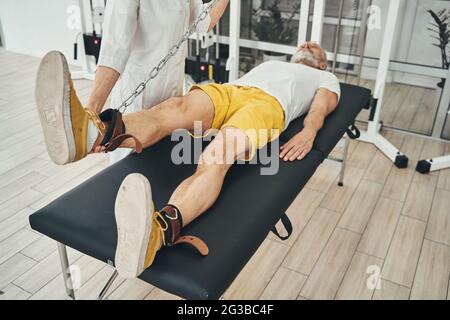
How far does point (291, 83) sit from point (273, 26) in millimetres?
1544

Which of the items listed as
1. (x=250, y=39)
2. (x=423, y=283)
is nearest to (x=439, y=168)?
(x=423, y=283)

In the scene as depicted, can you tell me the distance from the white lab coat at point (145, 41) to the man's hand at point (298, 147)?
1.70 ft

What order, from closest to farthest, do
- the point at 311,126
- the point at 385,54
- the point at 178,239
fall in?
the point at 178,239
the point at 311,126
the point at 385,54

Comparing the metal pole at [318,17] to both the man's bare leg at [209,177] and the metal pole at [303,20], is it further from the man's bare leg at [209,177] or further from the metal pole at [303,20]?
the man's bare leg at [209,177]

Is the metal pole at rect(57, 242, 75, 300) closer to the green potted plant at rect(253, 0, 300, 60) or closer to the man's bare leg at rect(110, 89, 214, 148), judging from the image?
the man's bare leg at rect(110, 89, 214, 148)

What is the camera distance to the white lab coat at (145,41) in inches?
57.4

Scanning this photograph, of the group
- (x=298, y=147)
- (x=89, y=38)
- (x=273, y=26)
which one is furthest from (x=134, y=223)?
(x=89, y=38)

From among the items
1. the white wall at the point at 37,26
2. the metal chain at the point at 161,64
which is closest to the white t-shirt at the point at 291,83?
the metal chain at the point at 161,64

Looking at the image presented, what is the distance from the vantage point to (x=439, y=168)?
2.59 metres

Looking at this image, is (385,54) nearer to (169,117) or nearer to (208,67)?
(208,67)

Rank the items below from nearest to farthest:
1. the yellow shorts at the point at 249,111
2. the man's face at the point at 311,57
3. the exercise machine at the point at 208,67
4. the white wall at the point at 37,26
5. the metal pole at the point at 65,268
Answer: the metal pole at the point at 65,268, the yellow shorts at the point at 249,111, the man's face at the point at 311,57, the exercise machine at the point at 208,67, the white wall at the point at 37,26

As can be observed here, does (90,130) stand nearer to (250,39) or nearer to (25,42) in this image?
(250,39)

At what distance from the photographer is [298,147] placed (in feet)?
5.37

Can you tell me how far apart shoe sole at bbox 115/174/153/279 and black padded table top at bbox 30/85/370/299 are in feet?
0.28
